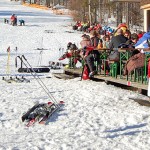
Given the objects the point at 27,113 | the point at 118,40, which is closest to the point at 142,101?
the point at 27,113

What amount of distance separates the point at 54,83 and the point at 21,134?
20.1 ft

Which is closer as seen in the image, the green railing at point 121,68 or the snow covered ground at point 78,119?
the snow covered ground at point 78,119

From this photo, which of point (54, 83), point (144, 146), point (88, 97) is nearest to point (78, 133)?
point (144, 146)

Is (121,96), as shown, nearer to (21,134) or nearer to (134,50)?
(134,50)

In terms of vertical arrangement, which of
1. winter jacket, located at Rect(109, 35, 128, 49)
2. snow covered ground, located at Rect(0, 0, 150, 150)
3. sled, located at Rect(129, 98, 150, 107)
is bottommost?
snow covered ground, located at Rect(0, 0, 150, 150)

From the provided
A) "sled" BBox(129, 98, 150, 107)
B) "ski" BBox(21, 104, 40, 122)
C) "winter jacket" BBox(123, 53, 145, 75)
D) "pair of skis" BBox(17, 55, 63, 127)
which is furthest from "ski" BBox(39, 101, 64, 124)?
"winter jacket" BBox(123, 53, 145, 75)

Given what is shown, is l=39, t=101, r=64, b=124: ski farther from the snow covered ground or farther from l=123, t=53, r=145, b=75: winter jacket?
l=123, t=53, r=145, b=75: winter jacket

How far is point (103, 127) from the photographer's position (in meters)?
8.16

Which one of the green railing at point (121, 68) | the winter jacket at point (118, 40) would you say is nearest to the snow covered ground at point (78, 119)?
the green railing at point (121, 68)

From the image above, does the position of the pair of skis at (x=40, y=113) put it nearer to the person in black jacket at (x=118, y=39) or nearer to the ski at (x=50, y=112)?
the ski at (x=50, y=112)

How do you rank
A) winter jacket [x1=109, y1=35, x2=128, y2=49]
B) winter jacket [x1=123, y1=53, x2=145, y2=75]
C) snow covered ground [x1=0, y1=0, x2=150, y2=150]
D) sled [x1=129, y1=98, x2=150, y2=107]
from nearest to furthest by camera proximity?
snow covered ground [x1=0, y1=0, x2=150, y2=150]
sled [x1=129, y1=98, x2=150, y2=107]
winter jacket [x1=123, y1=53, x2=145, y2=75]
winter jacket [x1=109, y1=35, x2=128, y2=49]

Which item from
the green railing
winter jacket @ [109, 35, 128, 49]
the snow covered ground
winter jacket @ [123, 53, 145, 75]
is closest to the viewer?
the snow covered ground

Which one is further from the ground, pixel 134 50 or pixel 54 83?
pixel 134 50

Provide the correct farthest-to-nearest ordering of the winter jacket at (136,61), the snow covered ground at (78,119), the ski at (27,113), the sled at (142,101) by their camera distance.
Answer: the winter jacket at (136,61)
the sled at (142,101)
the ski at (27,113)
the snow covered ground at (78,119)
